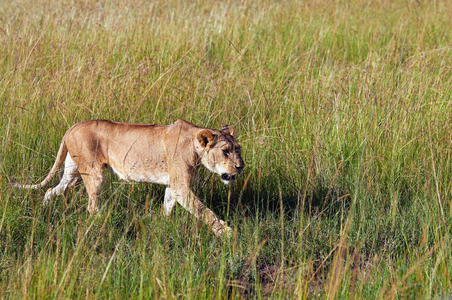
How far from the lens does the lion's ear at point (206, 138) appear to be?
4.12 meters

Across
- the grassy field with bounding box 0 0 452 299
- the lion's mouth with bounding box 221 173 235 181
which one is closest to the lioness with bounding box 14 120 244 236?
the lion's mouth with bounding box 221 173 235 181

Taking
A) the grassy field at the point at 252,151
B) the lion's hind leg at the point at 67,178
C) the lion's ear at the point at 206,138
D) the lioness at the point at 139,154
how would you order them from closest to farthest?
the grassy field at the point at 252,151 → the lion's ear at the point at 206,138 → the lioness at the point at 139,154 → the lion's hind leg at the point at 67,178

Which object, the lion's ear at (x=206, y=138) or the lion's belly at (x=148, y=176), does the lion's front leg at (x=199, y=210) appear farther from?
the lion's ear at (x=206, y=138)

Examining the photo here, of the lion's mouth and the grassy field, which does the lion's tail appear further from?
the lion's mouth

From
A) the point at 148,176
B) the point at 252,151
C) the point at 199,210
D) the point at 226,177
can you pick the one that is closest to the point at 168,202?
the point at 148,176

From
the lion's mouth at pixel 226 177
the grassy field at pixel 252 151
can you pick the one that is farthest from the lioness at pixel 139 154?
the grassy field at pixel 252 151

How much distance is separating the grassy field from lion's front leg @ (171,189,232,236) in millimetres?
80

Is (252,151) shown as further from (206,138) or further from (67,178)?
(67,178)

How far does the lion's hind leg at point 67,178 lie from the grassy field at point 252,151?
3.3 inches

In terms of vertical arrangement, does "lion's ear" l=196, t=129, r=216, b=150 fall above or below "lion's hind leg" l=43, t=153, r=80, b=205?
above

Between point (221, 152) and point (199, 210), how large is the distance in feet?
1.32

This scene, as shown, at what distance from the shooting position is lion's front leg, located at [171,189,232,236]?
163 inches

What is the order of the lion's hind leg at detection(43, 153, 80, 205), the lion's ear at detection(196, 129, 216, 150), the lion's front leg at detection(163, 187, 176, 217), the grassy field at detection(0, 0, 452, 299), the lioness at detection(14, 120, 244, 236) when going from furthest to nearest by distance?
the lion's hind leg at detection(43, 153, 80, 205)
the lion's front leg at detection(163, 187, 176, 217)
the lioness at detection(14, 120, 244, 236)
the lion's ear at detection(196, 129, 216, 150)
the grassy field at detection(0, 0, 452, 299)

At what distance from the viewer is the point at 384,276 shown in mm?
3477
